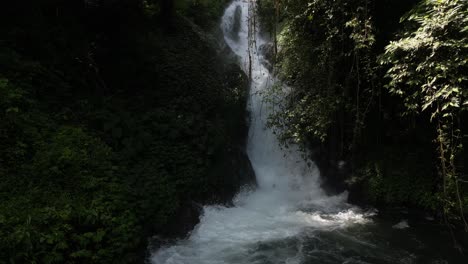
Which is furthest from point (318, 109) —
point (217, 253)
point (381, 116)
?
point (217, 253)

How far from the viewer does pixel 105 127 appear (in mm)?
7262

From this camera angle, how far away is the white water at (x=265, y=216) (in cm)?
651

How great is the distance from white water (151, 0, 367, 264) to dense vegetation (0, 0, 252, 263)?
593 mm

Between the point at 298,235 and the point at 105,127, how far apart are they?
4.97 metres

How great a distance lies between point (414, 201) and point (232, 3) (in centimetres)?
1480

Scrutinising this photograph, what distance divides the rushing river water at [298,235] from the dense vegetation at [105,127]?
65cm

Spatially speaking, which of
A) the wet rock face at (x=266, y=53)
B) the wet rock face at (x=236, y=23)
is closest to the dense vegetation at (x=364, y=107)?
the wet rock face at (x=266, y=53)

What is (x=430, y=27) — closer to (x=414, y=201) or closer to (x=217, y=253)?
(x=414, y=201)

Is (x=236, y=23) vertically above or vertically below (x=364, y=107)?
above

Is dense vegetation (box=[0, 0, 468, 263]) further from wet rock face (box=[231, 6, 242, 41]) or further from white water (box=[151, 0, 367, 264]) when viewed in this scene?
wet rock face (box=[231, 6, 242, 41])

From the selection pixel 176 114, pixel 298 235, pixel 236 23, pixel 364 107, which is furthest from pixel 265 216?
pixel 236 23

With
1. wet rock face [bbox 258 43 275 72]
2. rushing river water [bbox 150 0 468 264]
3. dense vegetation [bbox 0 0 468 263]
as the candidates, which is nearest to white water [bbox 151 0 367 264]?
rushing river water [bbox 150 0 468 264]

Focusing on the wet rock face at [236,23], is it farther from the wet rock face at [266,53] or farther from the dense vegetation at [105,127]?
the dense vegetation at [105,127]

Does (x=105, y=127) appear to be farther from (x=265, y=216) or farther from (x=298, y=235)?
(x=298, y=235)
